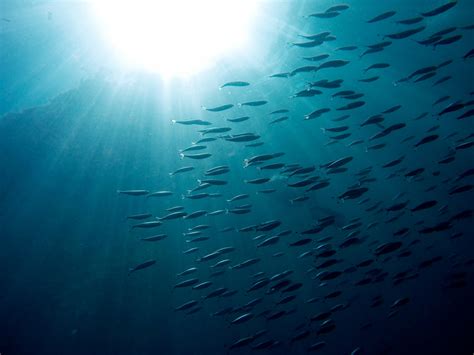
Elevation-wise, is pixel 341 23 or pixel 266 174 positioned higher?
pixel 341 23

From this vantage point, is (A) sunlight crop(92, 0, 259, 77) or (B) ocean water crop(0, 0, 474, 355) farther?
(B) ocean water crop(0, 0, 474, 355)

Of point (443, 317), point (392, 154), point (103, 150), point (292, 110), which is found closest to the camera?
point (103, 150)

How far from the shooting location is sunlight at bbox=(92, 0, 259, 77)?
707 inches

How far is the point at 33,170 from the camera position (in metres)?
22.1

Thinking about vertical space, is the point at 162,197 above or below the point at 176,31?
below

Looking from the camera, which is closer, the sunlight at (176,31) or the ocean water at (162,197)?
the sunlight at (176,31)

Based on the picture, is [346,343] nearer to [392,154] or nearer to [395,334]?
[395,334]

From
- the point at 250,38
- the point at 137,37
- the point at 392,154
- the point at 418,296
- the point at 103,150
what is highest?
the point at 137,37

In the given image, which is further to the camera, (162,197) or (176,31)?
(162,197)

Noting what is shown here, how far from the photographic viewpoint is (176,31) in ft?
66.1

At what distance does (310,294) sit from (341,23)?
794 inches

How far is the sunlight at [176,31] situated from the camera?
1797cm

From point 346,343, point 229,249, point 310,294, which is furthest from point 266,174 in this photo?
point 229,249

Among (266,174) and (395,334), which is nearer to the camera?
(395,334)
